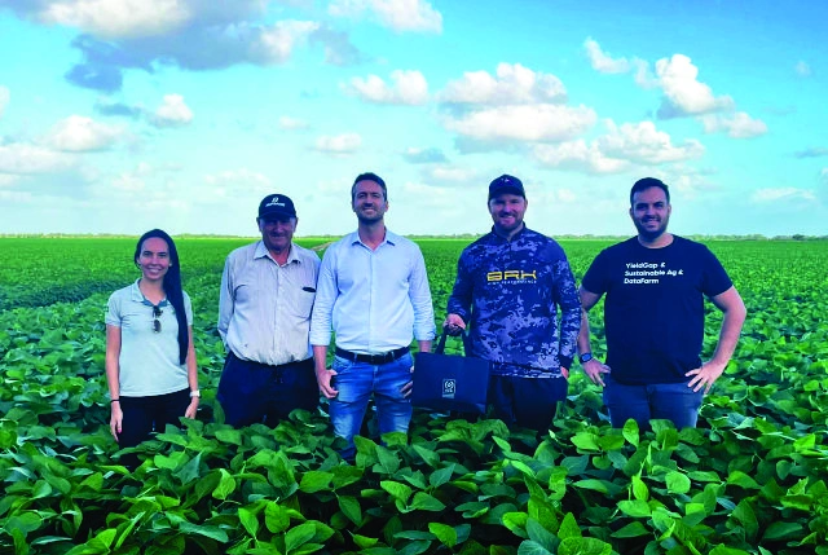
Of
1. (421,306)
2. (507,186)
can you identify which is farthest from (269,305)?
(507,186)

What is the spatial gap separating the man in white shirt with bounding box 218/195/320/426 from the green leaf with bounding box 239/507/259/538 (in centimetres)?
201

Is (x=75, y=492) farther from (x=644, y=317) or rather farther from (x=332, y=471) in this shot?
(x=644, y=317)

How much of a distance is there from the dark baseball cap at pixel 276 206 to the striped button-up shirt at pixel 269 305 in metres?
0.28

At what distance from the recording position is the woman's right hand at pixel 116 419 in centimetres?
448

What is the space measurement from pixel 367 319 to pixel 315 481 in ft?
5.05

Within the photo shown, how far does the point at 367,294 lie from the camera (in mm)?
4625

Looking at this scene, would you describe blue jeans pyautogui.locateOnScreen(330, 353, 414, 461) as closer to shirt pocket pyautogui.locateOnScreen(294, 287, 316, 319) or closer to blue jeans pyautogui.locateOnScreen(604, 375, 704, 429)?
shirt pocket pyautogui.locateOnScreen(294, 287, 316, 319)

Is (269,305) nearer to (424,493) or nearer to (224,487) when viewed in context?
(224,487)

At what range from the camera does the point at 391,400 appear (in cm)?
469

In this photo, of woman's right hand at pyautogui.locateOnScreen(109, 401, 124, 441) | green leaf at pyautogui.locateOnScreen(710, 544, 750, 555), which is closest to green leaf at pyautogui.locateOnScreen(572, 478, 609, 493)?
green leaf at pyautogui.locateOnScreen(710, 544, 750, 555)

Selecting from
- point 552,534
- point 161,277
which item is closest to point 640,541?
point 552,534

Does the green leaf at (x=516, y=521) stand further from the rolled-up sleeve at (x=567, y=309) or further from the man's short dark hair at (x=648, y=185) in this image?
the man's short dark hair at (x=648, y=185)

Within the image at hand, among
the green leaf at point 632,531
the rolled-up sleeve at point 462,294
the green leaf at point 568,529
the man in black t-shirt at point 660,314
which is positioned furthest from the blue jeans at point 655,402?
the green leaf at point 568,529

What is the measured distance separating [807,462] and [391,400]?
245 centimetres
